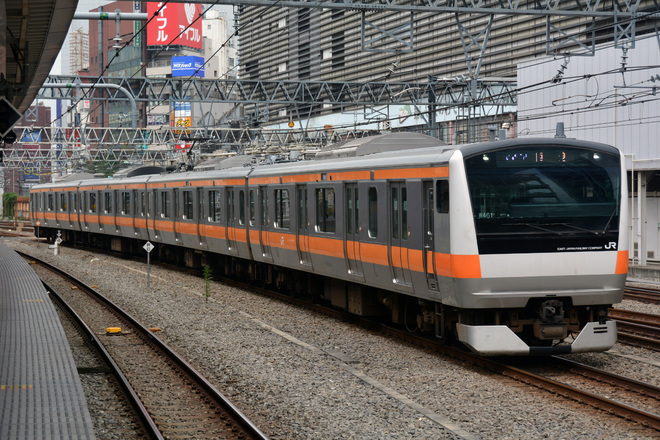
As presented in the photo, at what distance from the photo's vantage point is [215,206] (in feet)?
75.6

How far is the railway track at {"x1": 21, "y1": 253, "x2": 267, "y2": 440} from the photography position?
29.2 feet

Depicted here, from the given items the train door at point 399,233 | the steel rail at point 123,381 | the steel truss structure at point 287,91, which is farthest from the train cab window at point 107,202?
the train door at point 399,233

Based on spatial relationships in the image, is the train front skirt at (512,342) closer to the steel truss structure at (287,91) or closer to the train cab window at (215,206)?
the train cab window at (215,206)

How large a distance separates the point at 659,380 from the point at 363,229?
5128 mm

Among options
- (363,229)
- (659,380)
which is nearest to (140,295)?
(363,229)

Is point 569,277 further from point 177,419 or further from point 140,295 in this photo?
point 140,295

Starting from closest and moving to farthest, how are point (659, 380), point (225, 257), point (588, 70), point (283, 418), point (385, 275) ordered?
1. point (283, 418)
2. point (659, 380)
3. point (385, 275)
4. point (225, 257)
5. point (588, 70)

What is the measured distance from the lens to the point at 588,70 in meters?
31.5

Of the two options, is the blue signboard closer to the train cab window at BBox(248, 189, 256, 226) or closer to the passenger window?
the train cab window at BBox(248, 189, 256, 226)

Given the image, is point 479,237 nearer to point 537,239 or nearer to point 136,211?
point 537,239

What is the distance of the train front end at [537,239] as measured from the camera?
35.2 feet

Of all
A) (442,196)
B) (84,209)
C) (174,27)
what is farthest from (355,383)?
(174,27)

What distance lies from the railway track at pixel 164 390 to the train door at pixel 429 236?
3.11 m

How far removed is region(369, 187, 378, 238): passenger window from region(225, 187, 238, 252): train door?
7971 mm
